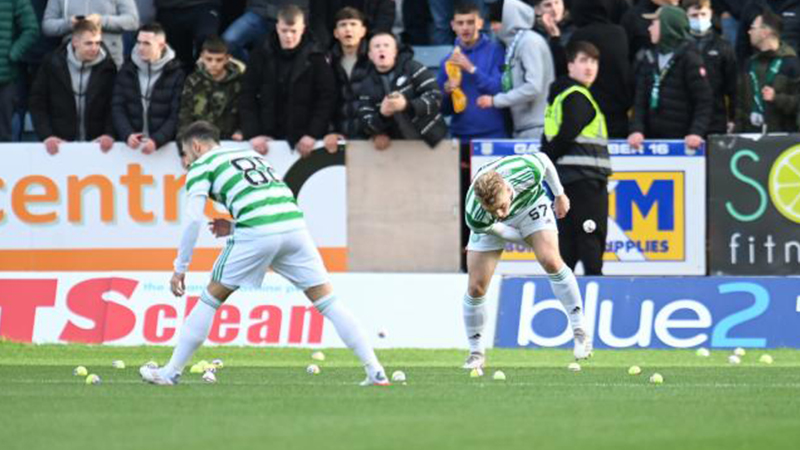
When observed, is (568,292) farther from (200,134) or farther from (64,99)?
(64,99)

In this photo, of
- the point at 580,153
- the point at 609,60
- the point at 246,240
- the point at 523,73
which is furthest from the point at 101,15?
the point at 246,240

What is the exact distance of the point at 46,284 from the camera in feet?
65.5

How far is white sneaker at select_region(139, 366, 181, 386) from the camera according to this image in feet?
45.4

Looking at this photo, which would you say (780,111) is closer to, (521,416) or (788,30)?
(788,30)

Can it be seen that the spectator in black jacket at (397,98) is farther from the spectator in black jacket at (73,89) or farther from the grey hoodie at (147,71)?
the spectator in black jacket at (73,89)

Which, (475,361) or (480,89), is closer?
(475,361)

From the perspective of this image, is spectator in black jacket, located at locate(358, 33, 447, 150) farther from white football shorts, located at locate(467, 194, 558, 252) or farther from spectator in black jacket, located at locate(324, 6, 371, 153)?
white football shorts, located at locate(467, 194, 558, 252)

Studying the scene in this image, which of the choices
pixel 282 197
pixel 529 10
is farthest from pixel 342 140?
pixel 282 197

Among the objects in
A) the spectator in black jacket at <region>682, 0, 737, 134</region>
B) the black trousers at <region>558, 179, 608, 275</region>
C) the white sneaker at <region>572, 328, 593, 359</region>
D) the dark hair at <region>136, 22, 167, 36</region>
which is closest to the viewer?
the white sneaker at <region>572, 328, 593, 359</region>

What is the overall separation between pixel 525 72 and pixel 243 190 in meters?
7.37

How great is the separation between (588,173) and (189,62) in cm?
Result: 595

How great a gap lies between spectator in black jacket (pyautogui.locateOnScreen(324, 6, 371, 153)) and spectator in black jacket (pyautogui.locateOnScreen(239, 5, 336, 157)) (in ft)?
0.57

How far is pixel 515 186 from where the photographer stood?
15.5m

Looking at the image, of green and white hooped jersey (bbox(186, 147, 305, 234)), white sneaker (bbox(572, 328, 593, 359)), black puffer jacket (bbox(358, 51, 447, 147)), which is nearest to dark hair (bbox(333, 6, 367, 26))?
black puffer jacket (bbox(358, 51, 447, 147))
